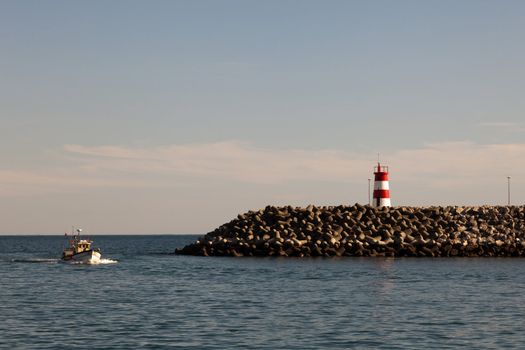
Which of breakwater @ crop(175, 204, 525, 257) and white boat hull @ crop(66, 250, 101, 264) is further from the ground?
breakwater @ crop(175, 204, 525, 257)

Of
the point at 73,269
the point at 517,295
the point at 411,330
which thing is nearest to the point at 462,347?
the point at 411,330

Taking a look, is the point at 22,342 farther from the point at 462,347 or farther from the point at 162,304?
the point at 462,347

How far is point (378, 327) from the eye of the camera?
27.4 m

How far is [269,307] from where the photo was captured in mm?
32844

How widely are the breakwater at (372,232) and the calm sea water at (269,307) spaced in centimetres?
667

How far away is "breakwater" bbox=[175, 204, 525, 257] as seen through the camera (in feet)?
204

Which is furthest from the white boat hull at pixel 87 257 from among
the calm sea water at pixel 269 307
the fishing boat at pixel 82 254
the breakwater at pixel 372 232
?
the breakwater at pixel 372 232

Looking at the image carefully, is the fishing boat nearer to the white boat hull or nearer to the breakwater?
the white boat hull

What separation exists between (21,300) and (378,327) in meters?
15.9

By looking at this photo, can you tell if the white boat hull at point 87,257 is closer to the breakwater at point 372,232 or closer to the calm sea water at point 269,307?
the calm sea water at point 269,307

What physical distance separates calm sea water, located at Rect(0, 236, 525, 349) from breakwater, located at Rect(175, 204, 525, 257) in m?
6.67

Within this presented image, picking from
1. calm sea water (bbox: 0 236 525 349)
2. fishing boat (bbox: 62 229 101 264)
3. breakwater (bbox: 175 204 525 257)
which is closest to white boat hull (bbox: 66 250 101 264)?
fishing boat (bbox: 62 229 101 264)

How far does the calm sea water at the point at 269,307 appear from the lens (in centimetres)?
2505

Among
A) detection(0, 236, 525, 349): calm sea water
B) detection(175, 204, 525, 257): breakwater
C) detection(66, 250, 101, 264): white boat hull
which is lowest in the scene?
detection(0, 236, 525, 349): calm sea water
